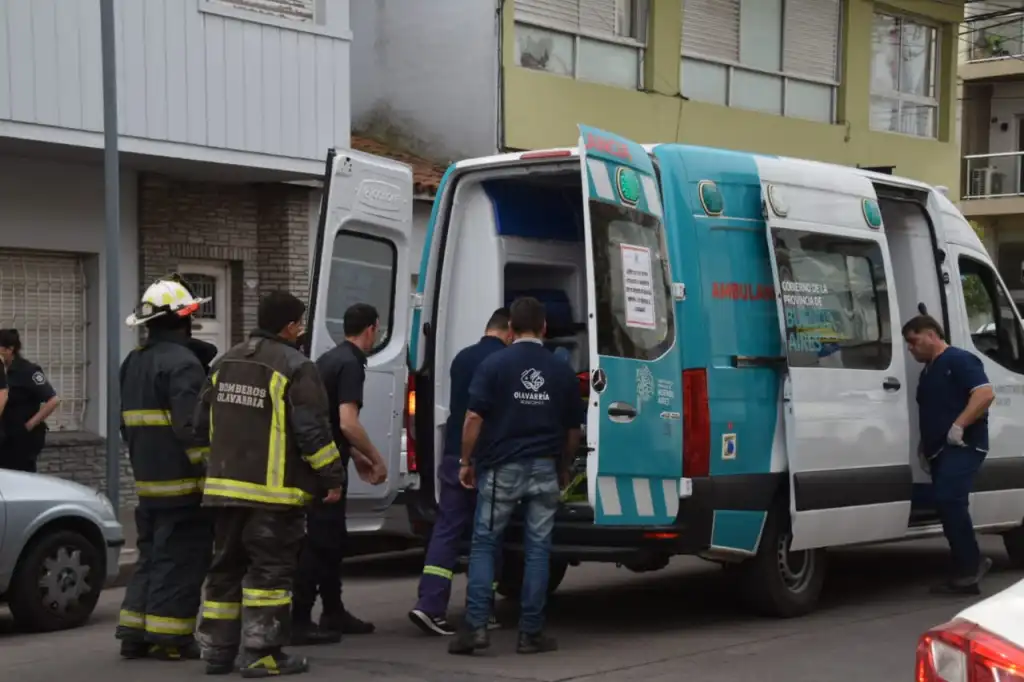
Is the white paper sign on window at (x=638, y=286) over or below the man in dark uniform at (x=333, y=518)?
over

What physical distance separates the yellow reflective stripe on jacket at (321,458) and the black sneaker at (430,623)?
50.6 inches

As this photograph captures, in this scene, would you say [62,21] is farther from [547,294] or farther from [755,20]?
[755,20]

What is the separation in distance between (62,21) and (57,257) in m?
2.37

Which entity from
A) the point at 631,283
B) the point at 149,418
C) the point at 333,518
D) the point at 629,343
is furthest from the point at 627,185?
the point at 149,418

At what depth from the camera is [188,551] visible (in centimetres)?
763

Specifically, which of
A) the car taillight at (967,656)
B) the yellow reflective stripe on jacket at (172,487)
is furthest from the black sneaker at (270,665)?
the car taillight at (967,656)

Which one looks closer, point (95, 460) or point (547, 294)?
point (547, 294)

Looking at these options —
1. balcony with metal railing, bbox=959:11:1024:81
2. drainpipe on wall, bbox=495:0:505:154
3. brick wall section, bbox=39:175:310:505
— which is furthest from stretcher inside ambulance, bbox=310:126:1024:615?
balcony with metal railing, bbox=959:11:1024:81

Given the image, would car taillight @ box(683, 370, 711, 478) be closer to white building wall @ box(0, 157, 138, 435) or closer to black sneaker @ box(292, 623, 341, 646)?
black sneaker @ box(292, 623, 341, 646)

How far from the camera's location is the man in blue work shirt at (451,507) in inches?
324

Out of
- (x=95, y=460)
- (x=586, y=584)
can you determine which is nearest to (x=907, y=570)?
(x=586, y=584)

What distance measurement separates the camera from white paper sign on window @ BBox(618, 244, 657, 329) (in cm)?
793

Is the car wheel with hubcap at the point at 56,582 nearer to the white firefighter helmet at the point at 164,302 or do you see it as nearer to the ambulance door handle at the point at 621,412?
the white firefighter helmet at the point at 164,302

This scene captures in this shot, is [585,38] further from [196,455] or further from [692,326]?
[196,455]
